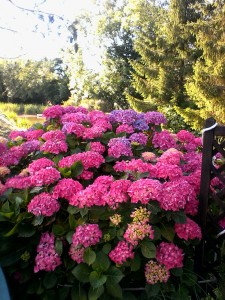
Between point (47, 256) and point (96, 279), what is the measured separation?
0.84 ft

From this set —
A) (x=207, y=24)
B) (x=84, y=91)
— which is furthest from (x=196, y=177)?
(x=84, y=91)

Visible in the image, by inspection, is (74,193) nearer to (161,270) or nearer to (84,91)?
(161,270)

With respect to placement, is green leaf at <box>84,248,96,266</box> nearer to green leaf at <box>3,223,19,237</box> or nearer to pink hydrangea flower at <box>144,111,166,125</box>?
green leaf at <box>3,223,19,237</box>

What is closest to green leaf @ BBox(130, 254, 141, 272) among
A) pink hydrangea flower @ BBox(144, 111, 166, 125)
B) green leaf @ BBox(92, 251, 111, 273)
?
green leaf @ BBox(92, 251, 111, 273)

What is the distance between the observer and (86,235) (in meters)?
1.56

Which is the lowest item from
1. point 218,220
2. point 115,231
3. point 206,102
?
point 206,102

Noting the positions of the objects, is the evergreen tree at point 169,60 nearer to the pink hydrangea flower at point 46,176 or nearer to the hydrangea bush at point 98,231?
the hydrangea bush at point 98,231

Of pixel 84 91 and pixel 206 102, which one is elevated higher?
pixel 206 102

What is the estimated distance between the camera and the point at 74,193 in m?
1.71

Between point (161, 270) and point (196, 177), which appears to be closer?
point (161, 270)

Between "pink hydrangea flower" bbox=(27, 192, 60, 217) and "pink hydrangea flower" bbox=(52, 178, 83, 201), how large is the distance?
4cm

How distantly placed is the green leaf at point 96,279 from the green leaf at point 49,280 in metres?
0.22

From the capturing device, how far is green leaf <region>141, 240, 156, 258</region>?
1.55 metres

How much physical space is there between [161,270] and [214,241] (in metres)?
0.56
